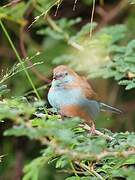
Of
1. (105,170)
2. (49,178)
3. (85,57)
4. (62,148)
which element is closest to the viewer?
(62,148)

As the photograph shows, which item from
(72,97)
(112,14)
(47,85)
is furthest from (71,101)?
(112,14)

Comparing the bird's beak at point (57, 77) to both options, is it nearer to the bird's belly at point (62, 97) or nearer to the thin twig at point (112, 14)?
the bird's belly at point (62, 97)

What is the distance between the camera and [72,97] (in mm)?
2607

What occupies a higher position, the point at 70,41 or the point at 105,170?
the point at 70,41

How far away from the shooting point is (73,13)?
4.70 m

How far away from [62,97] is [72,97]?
47 millimetres

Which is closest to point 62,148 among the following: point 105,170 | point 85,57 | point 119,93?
point 105,170

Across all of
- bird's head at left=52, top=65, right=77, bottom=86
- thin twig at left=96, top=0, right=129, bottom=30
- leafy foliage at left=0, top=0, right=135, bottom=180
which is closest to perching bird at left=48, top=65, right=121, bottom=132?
bird's head at left=52, top=65, right=77, bottom=86

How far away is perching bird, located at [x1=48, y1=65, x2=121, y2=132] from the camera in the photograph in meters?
2.51

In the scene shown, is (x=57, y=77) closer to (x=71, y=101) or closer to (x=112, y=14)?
(x=71, y=101)

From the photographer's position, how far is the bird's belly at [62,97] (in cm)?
252

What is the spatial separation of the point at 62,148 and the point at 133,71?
1.44 meters

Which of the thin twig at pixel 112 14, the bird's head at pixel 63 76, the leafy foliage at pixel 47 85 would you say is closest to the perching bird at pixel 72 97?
the bird's head at pixel 63 76

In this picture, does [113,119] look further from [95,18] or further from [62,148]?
[62,148]
